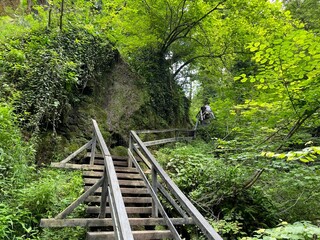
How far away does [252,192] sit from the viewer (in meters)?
5.17

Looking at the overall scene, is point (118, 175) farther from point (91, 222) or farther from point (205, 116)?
point (205, 116)

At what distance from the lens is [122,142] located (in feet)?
25.2

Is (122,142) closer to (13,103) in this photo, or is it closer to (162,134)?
(162,134)

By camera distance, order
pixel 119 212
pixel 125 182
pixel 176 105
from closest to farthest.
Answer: pixel 119 212
pixel 125 182
pixel 176 105

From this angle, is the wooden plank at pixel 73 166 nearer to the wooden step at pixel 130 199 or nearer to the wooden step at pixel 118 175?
the wooden step at pixel 118 175

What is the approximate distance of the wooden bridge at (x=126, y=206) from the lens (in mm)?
2660

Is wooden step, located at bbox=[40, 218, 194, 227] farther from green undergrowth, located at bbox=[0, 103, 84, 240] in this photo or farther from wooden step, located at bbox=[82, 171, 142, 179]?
wooden step, located at bbox=[82, 171, 142, 179]

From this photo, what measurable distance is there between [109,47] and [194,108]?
14050 millimetres

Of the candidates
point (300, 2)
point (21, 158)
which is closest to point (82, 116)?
point (21, 158)

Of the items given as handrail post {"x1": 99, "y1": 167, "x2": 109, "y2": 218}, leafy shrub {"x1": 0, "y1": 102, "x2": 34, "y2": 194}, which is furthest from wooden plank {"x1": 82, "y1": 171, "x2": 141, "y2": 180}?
handrail post {"x1": 99, "y1": 167, "x2": 109, "y2": 218}

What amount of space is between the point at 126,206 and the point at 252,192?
2.58m

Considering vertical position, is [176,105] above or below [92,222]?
above

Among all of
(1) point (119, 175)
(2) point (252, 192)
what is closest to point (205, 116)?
(2) point (252, 192)

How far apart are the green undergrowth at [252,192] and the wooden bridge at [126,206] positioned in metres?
0.74
